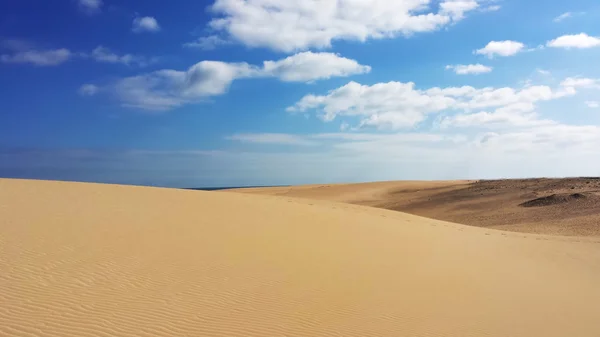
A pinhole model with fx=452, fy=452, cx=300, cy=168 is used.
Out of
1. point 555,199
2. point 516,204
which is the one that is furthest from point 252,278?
point 516,204

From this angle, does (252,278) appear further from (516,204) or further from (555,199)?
(516,204)

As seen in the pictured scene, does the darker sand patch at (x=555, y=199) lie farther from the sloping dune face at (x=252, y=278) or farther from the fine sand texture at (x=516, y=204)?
the sloping dune face at (x=252, y=278)

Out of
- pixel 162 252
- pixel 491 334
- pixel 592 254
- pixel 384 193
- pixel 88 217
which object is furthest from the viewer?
pixel 384 193

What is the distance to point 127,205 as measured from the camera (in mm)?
13500

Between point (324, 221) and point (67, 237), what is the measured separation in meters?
8.07

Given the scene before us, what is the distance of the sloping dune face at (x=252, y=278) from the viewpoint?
594 centimetres

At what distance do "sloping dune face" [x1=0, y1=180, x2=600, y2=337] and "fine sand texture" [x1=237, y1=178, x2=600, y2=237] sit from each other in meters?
9.04

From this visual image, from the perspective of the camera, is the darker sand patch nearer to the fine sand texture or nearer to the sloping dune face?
the fine sand texture

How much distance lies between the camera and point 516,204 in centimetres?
2962

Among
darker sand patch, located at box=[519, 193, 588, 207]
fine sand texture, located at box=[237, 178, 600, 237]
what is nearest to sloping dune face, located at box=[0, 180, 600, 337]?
fine sand texture, located at box=[237, 178, 600, 237]

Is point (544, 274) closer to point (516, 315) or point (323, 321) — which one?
point (516, 315)

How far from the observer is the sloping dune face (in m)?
5.94

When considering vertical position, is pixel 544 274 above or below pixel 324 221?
below

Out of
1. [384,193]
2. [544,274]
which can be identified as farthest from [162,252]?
[384,193]
